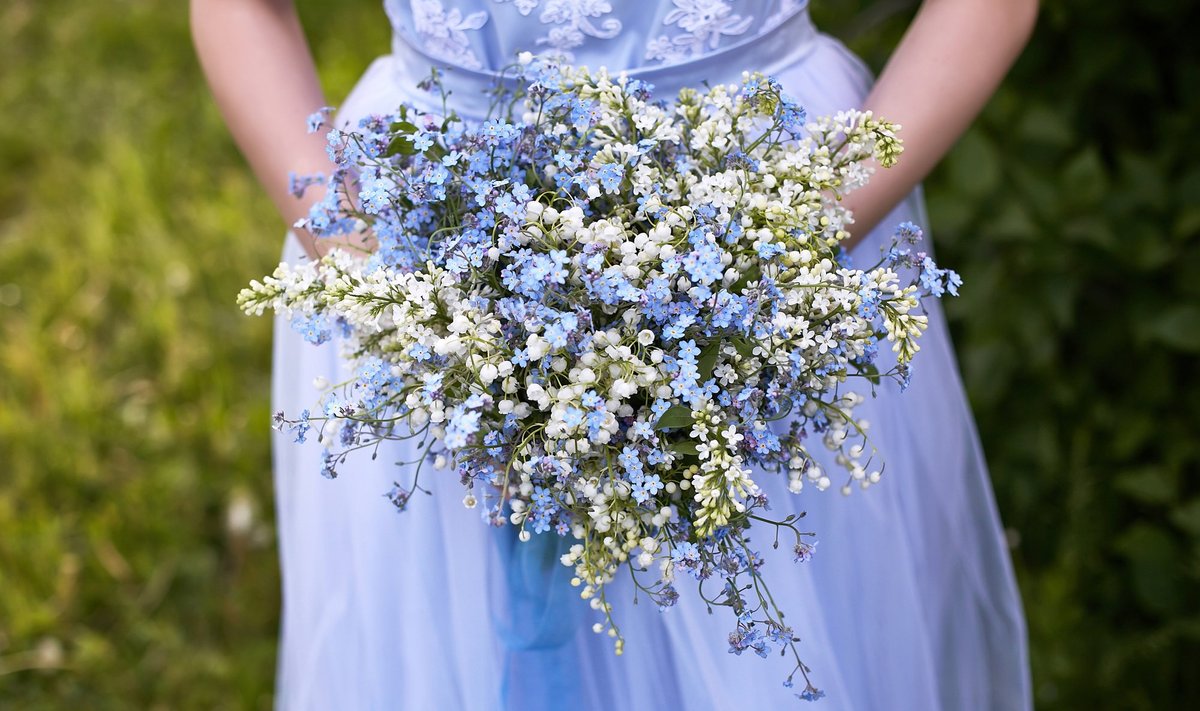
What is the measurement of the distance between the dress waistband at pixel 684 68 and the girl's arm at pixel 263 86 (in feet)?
0.48

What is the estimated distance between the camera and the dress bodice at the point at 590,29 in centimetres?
124

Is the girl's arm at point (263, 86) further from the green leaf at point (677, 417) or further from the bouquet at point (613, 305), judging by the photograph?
the green leaf at point (677, 417)

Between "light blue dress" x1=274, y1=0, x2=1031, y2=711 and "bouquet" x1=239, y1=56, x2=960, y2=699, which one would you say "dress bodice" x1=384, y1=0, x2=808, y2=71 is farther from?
"bouquet" x1=239, y1=56, x2=960, y2=699

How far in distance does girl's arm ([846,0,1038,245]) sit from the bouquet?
0.95 feet

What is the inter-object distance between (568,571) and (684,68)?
1.94 ft

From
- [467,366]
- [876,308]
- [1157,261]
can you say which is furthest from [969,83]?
[1157,261]

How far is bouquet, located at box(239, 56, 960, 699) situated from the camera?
891 mm

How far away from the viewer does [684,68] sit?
1277mm

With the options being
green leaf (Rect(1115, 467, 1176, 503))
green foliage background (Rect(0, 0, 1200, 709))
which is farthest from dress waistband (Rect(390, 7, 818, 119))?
green leaf (Rect(1115, 467, 1176, 503))

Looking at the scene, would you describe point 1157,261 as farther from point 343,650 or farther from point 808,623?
point 343,650

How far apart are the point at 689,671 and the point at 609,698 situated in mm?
111

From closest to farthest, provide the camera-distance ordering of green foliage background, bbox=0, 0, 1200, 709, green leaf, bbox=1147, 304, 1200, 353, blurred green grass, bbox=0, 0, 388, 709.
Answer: green leaf, bbox=1147, 304, 1200, 353
green foliage background, bbox=0, 0, 1200, 709
blurred green grass, bbox=0, 0, 388, 709

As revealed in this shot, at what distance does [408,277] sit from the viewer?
918mm

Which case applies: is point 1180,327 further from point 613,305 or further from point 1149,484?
point 613,305
